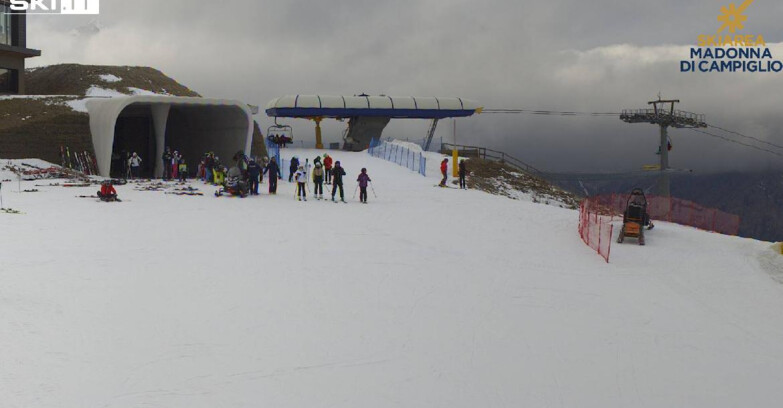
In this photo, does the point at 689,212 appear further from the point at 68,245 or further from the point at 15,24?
the point at 15,24

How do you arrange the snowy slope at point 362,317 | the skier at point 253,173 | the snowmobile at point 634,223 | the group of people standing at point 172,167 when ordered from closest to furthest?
1. the snowy slope at point 362,317
2. the snowmobile at point 634,223
3. the skier at point 253,173
4. the group of people standing at point 172,167

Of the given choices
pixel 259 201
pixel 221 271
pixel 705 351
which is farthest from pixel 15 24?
pixel 705 351

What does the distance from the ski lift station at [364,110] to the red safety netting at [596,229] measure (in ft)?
103

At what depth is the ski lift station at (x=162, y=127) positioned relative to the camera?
32.8m

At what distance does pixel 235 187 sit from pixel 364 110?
102ft

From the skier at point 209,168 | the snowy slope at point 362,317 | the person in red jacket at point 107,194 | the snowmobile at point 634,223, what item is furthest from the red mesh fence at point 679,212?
the person in red jacket at point 107,194

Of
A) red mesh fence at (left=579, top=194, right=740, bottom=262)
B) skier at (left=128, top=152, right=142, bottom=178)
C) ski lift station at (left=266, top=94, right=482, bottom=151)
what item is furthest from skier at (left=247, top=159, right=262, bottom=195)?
ski lift station at (left=266, top=94, right=482, bottom=151)

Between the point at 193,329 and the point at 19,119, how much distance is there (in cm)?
3194

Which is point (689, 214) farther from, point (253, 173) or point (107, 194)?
point (107, 194)

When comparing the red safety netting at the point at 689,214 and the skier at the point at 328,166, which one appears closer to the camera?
the red safety netting at the point at 689,214

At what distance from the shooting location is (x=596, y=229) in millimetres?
20969

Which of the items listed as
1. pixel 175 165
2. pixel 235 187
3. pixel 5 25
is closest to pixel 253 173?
pixel 235 187

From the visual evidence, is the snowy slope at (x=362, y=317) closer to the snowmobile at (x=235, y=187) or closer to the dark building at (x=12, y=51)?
the snowmobile at (x=235, y=187)

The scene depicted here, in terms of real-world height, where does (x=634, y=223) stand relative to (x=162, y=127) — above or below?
below
